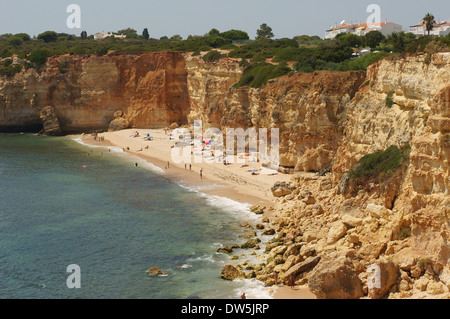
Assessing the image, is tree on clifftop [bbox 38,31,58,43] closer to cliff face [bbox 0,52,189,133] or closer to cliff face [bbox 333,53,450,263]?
cliff face [bbox 0,52,189,133]

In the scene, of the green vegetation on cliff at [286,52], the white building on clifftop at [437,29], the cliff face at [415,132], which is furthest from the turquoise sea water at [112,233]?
the white building on clifftop at [437,29]

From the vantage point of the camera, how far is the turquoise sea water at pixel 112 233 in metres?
22.8

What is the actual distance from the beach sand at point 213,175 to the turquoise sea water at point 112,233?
1.32 metres

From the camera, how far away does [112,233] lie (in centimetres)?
2994

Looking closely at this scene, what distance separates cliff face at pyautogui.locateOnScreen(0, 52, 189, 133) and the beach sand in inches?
276

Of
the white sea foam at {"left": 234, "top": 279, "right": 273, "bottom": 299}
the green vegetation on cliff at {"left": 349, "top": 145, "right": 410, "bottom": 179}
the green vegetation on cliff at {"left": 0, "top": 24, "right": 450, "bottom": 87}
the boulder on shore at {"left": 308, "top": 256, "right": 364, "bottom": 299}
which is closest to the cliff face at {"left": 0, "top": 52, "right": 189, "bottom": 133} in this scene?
the green vegetation on cliff at {"left": 0, "top": 24, "right": 450, "bottom": 87}

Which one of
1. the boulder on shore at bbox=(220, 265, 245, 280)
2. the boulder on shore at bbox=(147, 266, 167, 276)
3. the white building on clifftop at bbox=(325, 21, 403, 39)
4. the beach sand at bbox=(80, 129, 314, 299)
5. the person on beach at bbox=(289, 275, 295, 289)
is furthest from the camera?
the white building on clifftop at bbox=(325, 21, 403, 39)

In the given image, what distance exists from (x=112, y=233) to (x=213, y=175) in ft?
52.7

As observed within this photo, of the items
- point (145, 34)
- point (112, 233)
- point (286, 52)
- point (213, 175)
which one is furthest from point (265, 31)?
point (112, 233)

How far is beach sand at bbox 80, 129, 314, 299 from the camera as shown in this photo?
1469 inches

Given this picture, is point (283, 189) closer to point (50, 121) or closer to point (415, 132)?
point (415, 132)

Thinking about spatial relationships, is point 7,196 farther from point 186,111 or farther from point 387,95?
point 186,111

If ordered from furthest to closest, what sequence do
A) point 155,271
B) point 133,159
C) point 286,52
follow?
point 286,52
point 133,159
point 155,271
